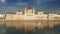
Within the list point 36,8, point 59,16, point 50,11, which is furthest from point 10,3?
point 59,16

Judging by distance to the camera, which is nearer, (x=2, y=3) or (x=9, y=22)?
(x=2, y=3)

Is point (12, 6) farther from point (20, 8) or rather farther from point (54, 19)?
point (54, 19)

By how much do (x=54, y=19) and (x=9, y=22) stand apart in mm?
2075

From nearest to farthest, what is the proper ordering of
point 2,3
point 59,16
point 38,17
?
1. point 2,3
2. point 59,16
3. point 38,17

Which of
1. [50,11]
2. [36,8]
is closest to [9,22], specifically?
[36,8]

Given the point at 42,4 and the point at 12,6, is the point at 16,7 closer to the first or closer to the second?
the point at 12,6

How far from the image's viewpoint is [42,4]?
614 cm

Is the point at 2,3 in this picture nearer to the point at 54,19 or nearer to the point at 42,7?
the point at 42,7

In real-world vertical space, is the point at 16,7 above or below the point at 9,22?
above

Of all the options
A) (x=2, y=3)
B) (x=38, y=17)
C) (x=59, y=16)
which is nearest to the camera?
(x=2, y=3)

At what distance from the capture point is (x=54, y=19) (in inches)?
299

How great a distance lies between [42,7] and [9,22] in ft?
5.05

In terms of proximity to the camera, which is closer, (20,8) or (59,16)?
(20,8)

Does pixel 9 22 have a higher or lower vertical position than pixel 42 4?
lower
